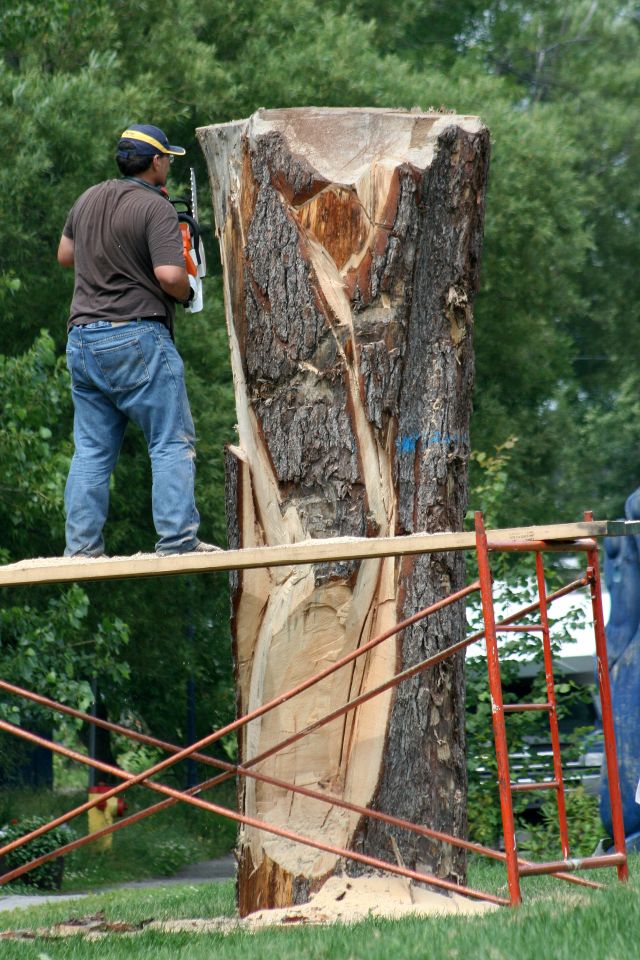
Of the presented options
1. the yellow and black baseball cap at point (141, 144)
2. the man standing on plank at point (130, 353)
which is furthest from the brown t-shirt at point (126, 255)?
the yellow and black baseball cap at point (141, 144)

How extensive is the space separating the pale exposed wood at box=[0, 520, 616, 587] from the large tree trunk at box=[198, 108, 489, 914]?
934 mm

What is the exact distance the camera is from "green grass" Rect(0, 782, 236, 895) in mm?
14078

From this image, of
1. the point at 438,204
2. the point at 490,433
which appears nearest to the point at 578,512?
the point at 490,433

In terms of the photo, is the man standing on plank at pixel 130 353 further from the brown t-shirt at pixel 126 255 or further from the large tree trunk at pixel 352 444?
the large tree trunk at pixel 352 444

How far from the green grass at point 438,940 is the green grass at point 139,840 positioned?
800cm

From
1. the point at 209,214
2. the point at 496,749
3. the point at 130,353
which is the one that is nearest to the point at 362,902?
the point at 496,749

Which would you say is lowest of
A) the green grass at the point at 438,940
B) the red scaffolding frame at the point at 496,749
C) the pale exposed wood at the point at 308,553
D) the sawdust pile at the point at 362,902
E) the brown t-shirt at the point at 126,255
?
the sawdust pile at the point at 362,902

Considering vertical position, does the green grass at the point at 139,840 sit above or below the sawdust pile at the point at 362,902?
below

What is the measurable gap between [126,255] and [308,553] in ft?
5.33

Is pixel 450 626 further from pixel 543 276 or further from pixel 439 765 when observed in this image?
pixel 543 276

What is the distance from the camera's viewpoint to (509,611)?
37.8 feet

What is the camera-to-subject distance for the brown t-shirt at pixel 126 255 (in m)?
5.43

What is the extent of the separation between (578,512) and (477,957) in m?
19.3

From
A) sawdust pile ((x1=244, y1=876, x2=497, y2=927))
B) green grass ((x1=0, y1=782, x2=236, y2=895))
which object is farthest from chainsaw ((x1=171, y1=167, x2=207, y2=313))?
green grass ((x1=0, y1=782, x2=236, y2=895))
